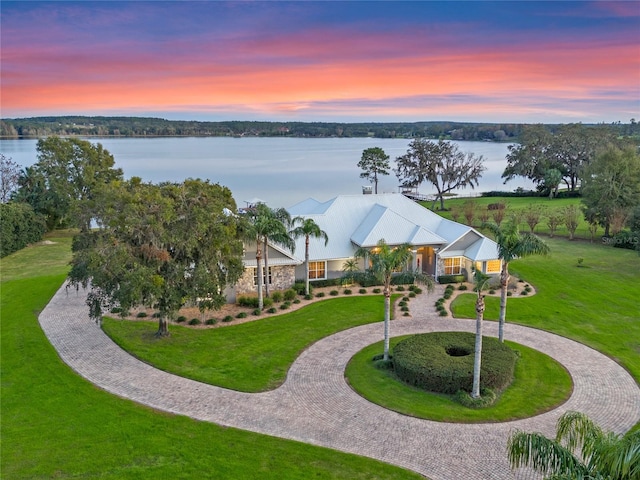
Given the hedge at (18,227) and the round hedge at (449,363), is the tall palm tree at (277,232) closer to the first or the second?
the round hedge at (449,363)

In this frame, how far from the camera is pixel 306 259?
32.4 m

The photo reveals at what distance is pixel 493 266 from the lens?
35.3 m

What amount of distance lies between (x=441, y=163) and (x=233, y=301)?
47.6 m

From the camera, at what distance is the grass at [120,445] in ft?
49.5

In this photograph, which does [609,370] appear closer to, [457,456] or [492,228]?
[492,228]

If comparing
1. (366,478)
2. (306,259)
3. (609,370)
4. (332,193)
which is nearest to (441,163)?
(332,193)

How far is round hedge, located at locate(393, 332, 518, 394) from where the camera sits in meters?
19.9

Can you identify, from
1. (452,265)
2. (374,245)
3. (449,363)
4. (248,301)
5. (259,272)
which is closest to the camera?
(449,363)

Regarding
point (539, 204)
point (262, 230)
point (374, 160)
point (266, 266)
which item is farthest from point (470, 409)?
point (374, 160)

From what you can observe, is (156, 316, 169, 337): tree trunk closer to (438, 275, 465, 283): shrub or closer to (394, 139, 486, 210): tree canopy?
(438, 275, 465, 283): shrub

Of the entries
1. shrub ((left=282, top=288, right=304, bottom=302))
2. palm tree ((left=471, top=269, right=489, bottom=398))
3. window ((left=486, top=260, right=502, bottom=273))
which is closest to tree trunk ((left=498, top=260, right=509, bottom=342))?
palm tree ((left=471, top=269, right=489, bottom=398))

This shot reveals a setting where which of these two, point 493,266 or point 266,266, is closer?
point 266,266

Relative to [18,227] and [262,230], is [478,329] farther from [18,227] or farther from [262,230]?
[18,227]

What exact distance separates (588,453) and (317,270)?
2626 centimetres
